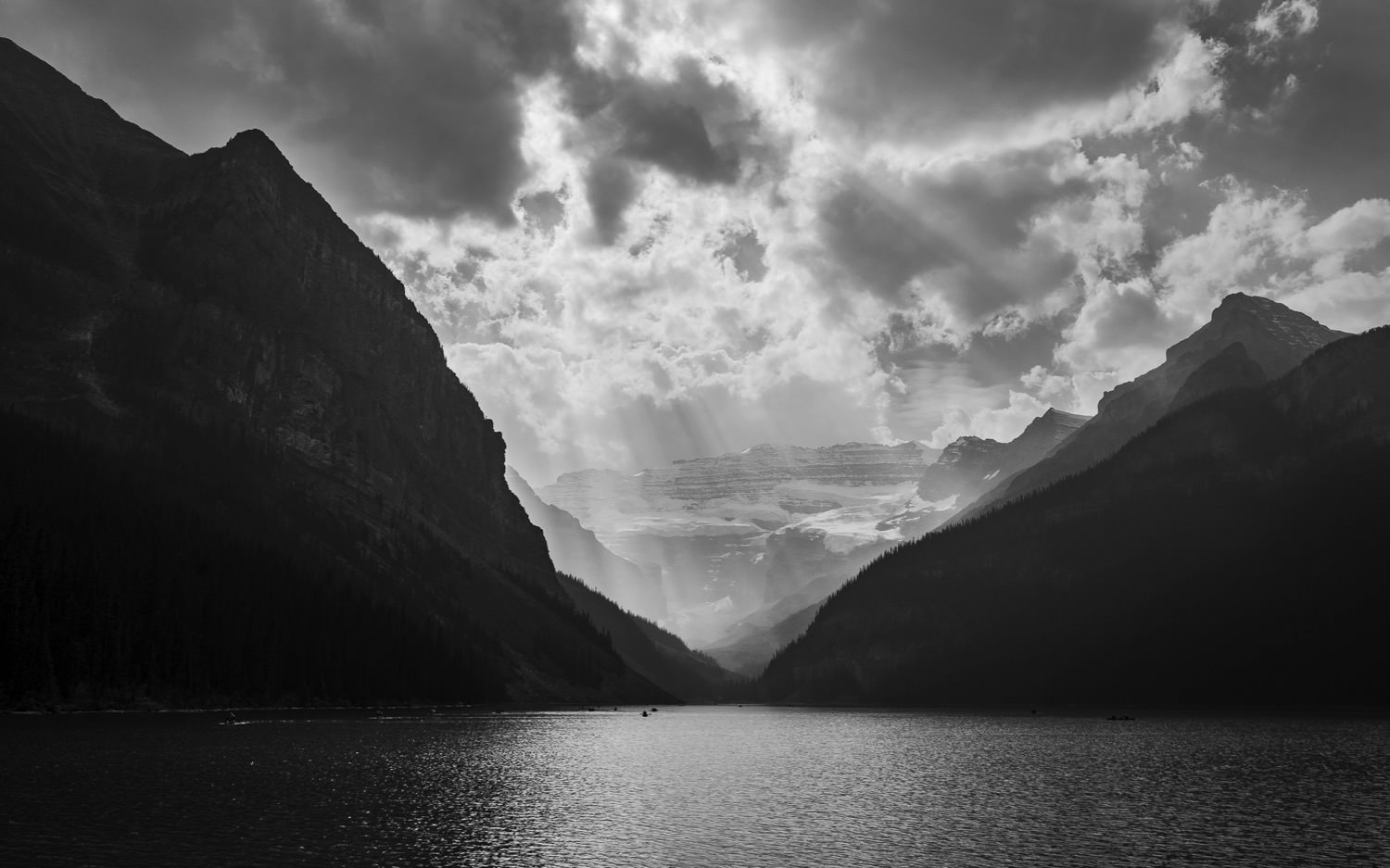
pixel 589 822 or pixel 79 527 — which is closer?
pixel 589 822

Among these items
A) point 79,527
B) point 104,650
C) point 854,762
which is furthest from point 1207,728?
point 79,527

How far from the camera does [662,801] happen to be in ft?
274

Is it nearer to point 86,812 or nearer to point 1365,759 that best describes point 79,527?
point 86,812

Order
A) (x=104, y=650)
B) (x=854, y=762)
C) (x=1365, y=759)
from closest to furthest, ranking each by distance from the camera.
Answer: (x=1365, y=759) → (x=854, y=762) → (x=104, y=650)

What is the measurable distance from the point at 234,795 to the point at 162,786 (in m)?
7.10

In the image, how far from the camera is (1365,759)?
367 ft

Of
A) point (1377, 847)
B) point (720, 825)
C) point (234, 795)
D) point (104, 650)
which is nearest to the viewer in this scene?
point (1377, 847)

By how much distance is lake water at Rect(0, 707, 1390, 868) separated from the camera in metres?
59.0

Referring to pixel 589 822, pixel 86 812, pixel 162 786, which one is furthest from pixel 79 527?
pixel 589 822

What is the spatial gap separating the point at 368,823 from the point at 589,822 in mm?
15038

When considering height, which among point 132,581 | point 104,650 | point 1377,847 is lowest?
point 1377,847

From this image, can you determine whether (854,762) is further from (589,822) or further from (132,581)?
(132,581)

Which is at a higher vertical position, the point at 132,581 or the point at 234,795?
the point at 132,581

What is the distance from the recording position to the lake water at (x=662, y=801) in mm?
58969
